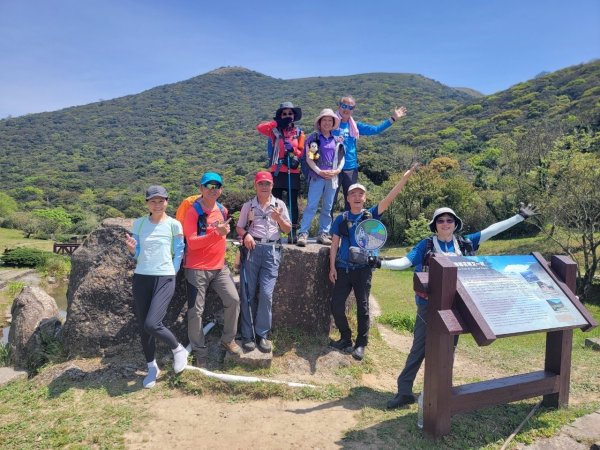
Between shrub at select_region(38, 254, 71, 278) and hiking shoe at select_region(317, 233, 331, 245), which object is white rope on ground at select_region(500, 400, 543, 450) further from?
shrub at select_region(38, 254, 71, 278)

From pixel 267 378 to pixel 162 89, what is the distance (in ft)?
502

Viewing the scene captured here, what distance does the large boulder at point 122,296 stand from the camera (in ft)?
17.8

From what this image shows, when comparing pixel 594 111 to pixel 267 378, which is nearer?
pixel 267 378

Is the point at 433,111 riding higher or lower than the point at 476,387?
higher

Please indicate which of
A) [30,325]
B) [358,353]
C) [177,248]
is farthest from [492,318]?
[30,325]

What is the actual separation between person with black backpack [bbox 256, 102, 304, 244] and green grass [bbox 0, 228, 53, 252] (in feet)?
89.4

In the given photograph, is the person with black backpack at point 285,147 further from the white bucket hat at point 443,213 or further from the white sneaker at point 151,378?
the white sneaker at point 151,378

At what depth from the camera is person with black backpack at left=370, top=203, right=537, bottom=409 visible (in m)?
4.22

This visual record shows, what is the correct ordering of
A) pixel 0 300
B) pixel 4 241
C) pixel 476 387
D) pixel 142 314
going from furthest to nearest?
pixel 4 241 → pixel 0 300 → pixel 142 314 → pixel 476 387

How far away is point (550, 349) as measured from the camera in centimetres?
432

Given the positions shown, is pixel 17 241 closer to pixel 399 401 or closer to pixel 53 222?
pixel 53 222

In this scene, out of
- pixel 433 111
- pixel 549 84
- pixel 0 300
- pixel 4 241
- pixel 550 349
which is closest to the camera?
pixel 550 349

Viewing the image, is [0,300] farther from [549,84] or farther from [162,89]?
[162,89]

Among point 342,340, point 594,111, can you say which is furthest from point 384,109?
point 342,340
